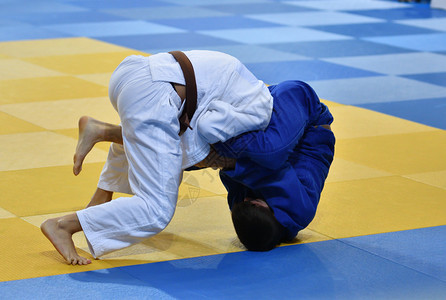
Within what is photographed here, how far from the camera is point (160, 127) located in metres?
4.77

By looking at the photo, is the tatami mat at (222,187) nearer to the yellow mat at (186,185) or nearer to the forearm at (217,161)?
the yellow mat at (186,185)

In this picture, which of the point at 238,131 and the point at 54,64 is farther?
the point at 54,64

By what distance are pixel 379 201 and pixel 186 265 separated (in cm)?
189

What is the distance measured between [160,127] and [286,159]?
0.88 m

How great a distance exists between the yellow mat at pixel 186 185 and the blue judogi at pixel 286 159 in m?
0.34

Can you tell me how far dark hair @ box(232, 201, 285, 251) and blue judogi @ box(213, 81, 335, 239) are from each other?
64 mm

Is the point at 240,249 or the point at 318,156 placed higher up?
the point at 318,156

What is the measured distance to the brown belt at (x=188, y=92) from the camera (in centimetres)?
490

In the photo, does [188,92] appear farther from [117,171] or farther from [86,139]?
[117,171]

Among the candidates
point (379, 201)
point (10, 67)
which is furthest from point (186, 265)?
point (10, 67)

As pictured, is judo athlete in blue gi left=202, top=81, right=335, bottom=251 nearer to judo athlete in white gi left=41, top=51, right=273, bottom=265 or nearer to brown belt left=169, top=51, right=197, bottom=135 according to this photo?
judo athlete in white gi left=41, top=51, right=273, bottom=265

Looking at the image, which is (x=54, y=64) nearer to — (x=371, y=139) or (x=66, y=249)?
(x=371, y=139)

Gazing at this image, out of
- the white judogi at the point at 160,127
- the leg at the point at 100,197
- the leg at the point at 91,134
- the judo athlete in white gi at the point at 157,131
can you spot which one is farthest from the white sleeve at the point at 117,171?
the white judogi at the point at 160,127

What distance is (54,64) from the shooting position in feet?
37.8
